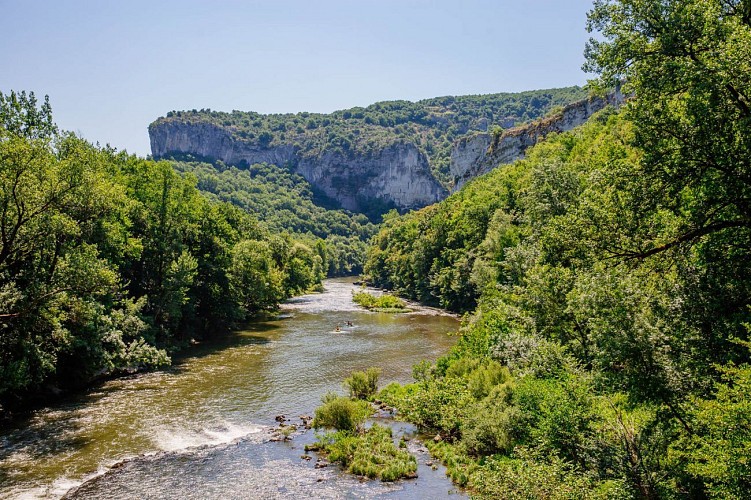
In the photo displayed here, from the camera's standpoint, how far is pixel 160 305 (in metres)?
38.4

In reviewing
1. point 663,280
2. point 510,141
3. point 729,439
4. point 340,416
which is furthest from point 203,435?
point 510,141

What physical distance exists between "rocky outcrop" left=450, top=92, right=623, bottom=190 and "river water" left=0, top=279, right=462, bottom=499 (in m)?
52.4

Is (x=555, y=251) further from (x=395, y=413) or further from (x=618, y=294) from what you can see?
(x=395, y=413)

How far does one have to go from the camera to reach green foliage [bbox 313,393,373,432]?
71.4 ft

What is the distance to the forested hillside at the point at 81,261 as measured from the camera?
→ 22062 mm

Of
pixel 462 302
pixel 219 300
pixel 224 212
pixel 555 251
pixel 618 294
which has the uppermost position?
pixel 224 212

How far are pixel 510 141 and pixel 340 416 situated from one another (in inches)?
4059

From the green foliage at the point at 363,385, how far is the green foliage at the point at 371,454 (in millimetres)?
5208

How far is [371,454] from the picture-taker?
18953 millimetres

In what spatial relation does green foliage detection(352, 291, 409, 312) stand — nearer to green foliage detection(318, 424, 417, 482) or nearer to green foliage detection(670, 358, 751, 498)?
green foliage detection(318, 424, 417, 482)

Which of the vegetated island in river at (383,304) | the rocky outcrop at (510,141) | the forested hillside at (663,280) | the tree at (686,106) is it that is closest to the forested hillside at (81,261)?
the forested hillside at (663,280)

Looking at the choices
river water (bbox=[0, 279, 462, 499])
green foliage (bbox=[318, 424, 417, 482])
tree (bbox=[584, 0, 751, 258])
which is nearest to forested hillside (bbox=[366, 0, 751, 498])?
tree (bbox=[584, 0, 751, 258])

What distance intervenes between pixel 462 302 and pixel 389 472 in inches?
1812

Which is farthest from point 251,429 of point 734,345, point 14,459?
point 734,345
